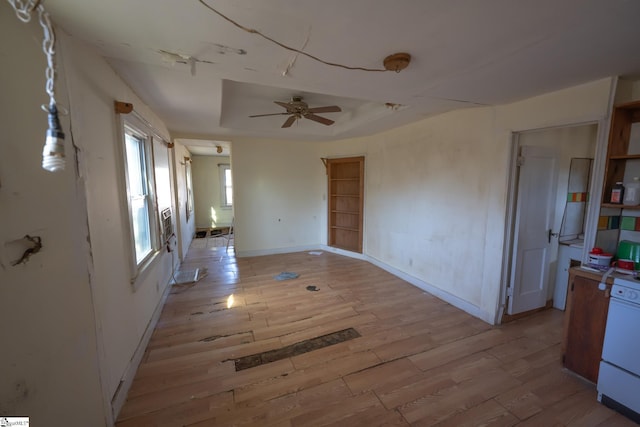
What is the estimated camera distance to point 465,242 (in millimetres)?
3098

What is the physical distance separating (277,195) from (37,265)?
4.34m

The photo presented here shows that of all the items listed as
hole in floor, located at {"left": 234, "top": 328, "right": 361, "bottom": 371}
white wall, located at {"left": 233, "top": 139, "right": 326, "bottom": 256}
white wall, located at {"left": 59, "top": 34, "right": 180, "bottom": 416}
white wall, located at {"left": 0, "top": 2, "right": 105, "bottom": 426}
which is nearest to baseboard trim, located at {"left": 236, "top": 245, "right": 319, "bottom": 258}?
white wall, located at {"left": 233, "top": 139, "right": 326, "bottom": 256}

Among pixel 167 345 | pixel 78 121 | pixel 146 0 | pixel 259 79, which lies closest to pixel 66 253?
pixel 78 121

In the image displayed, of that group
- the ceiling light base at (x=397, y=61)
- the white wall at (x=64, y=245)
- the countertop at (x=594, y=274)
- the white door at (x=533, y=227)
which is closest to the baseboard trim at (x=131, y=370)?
the white wall at (x=64, y=245)

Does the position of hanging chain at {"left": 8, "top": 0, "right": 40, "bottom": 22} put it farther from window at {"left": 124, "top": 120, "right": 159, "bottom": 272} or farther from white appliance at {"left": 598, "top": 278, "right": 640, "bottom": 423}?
white appliance at {"left": 598, "top": 278, "right": 640, "bottom": 423}

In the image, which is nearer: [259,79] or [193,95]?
[259,79]

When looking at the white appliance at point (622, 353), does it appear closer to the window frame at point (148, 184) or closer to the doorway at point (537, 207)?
the doorway at point (537, 207)

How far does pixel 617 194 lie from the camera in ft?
6.30

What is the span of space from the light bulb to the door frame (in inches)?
127

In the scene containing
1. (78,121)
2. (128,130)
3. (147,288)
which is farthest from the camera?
(147,288)

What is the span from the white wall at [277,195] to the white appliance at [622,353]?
14.7 feet

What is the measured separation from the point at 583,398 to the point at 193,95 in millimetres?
4209

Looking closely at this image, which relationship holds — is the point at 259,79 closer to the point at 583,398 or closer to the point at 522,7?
the point at 522,7

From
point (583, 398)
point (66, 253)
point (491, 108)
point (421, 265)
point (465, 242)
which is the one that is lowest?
point (583, 398)
